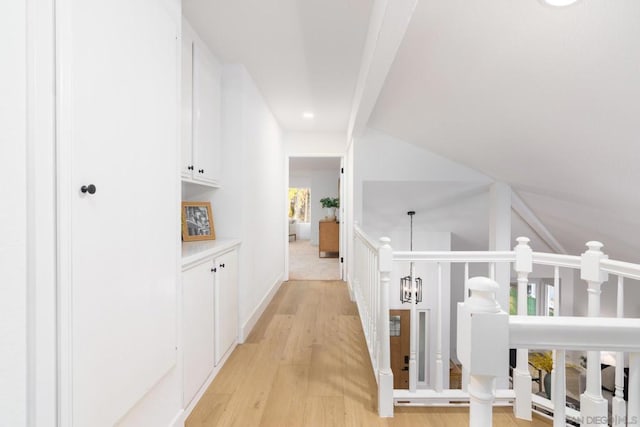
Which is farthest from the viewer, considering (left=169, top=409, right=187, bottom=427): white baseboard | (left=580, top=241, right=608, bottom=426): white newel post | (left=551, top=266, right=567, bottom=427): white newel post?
(left=169, top=409, right=187, bottom=427): white baseboard

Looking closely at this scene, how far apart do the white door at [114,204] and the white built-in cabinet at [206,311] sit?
274mm

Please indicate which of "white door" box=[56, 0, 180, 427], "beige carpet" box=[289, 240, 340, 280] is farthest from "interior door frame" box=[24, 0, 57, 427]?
"beige carpet" box=[289, 240, 340, 280]

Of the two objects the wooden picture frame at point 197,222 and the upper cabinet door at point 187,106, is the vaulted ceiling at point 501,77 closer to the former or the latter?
the upper cabinet door at point 187,106

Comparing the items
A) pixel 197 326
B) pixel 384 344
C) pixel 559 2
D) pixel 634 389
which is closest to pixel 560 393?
pixel 634 389

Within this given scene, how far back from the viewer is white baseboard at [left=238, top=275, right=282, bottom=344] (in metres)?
2.65

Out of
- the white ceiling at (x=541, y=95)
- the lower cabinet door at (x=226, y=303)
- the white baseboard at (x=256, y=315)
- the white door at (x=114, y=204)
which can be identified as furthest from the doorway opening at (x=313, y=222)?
the white door at (x=114, y=204)

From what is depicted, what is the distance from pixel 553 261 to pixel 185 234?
228 cm

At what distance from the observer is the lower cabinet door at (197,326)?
1688 millimetres

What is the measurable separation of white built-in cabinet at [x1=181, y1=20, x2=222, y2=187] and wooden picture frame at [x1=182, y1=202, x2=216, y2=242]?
0.67ft

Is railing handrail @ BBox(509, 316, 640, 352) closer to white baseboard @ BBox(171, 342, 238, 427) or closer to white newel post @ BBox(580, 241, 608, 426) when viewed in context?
white newel post @ BBox(580, 241, 608, 426)

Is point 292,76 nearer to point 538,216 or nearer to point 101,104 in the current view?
point 101,104

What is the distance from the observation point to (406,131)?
11.8 ft

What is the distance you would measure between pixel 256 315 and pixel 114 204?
2.27 m

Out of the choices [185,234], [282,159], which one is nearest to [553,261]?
[185,234]
